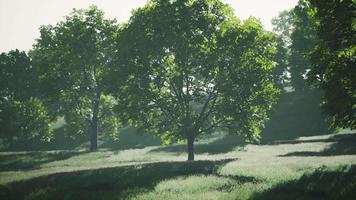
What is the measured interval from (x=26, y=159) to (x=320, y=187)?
3618 cm

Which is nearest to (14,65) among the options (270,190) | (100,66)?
(100,66)

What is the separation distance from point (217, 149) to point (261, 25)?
21.6 metres

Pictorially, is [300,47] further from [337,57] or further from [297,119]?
[337,57]

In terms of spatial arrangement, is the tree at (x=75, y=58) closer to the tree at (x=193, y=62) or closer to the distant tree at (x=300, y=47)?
the tree at (x=193, y=62)

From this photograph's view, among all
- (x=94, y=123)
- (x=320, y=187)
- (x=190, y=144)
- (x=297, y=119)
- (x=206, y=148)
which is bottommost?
(x=320, y=187)

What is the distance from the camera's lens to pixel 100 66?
48.2 metres

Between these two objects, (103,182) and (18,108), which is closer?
(103,182)

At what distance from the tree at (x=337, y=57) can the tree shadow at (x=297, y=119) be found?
105 feet

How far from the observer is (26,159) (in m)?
42.8

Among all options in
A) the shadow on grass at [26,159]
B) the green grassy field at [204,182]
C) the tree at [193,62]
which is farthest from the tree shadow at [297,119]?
the shadow on grass at [26,159]

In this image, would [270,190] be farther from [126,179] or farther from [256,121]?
[256,121]

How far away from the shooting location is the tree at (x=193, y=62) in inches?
1174

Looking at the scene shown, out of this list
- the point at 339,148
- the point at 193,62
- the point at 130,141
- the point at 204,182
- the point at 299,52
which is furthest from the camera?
the point at 130,141

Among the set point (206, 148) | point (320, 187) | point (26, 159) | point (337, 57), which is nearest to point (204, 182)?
point (320, 187)
